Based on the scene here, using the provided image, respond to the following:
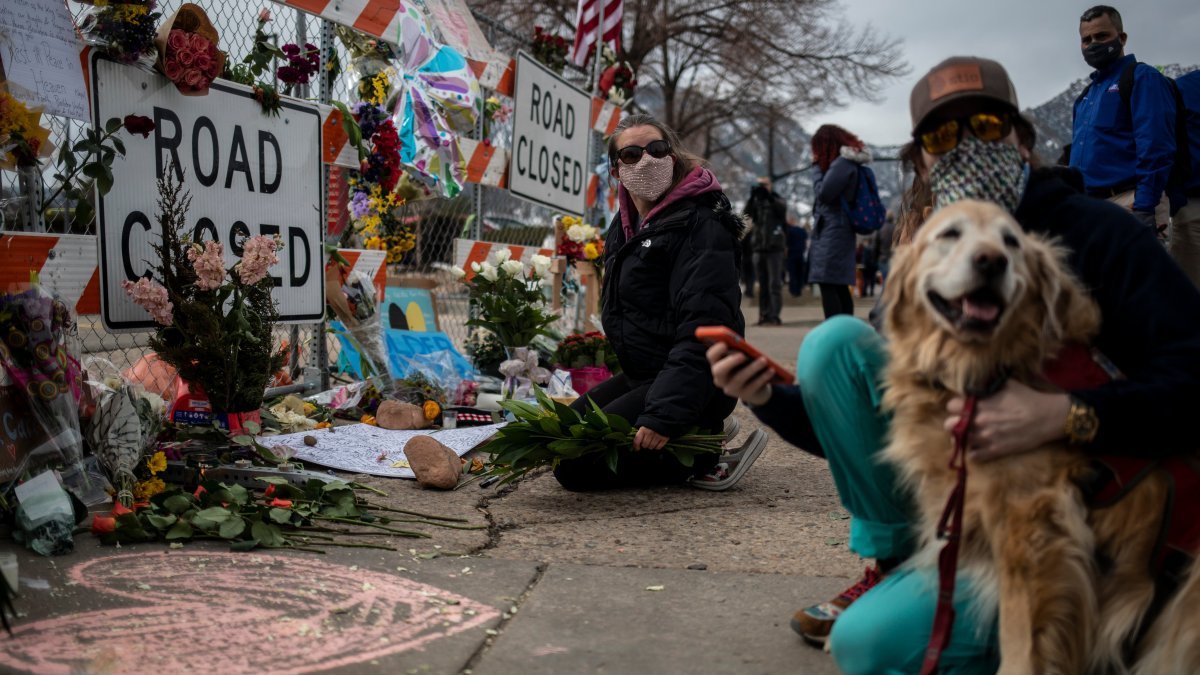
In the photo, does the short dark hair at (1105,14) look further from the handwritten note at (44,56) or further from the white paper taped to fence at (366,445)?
the handwritten note at (44,56)

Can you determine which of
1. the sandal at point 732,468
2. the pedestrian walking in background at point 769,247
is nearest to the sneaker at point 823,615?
the sandal at point 732,468

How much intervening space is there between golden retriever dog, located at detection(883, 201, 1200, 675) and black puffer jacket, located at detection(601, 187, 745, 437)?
6.19 ft

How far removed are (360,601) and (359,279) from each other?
3.41m

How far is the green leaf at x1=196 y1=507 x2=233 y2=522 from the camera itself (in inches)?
126

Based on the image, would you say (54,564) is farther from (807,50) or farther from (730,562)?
(807,50)

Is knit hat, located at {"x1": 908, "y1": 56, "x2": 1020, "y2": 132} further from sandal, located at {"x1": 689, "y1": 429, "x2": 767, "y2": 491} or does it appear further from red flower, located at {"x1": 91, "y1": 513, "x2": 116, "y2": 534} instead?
red flower, located at {"x1": 91, "y1": 513, "x2": 116, "y2": 534}

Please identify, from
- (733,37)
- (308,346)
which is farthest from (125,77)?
(733,37)

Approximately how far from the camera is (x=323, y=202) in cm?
538

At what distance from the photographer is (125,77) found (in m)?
4.02

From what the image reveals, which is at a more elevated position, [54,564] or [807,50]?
[807,50]

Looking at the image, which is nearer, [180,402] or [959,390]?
[959,390]

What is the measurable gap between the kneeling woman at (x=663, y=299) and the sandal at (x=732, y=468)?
0.05 m

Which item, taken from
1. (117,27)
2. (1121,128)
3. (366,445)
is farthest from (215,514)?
(1121,128)

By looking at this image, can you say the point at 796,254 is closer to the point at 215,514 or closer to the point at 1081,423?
the point at 215,514
